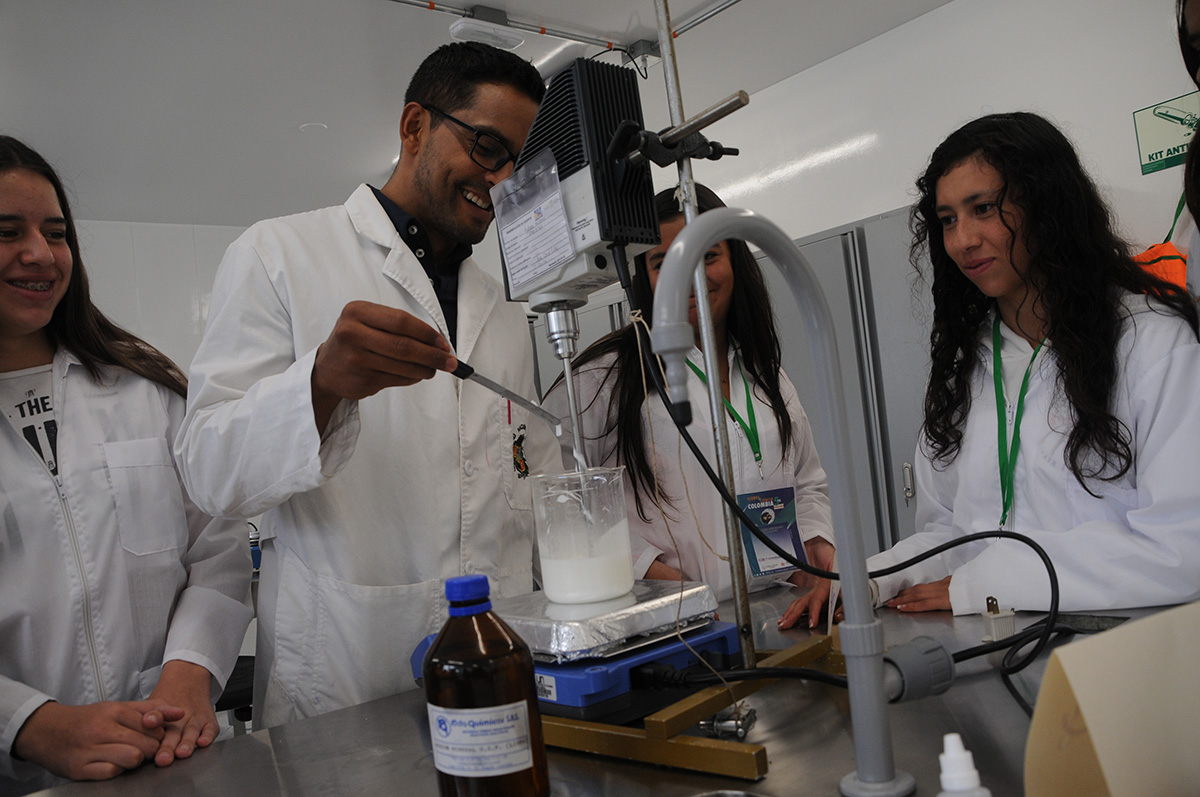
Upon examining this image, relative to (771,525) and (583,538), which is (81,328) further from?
(771,525)

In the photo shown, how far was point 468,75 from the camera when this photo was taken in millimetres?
1402

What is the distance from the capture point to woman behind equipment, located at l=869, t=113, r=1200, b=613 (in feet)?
3.78

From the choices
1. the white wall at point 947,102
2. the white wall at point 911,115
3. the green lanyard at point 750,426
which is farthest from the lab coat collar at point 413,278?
the white wall at point 911,115

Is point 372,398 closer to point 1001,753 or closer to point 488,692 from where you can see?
point 488,692

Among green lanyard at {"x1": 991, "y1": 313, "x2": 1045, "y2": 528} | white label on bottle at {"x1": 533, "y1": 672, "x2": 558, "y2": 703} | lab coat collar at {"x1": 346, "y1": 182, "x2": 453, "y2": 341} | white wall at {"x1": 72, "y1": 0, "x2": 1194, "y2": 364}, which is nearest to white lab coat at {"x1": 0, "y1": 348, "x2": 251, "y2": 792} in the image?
lab coat collar at {"x1": 346, "y1": 182, "x2": 453, "y2": 341}

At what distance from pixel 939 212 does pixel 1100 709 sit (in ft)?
4.09

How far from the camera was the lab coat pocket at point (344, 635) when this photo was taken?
124cm

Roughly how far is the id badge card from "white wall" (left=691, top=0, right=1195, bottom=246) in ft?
7.93

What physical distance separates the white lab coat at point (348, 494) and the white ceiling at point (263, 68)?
7.27ft

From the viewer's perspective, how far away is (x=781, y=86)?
4.45 meters

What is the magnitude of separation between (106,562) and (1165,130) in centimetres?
349

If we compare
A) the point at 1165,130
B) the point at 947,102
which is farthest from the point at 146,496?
the point at 947,102

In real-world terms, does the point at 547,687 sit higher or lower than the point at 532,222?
lower

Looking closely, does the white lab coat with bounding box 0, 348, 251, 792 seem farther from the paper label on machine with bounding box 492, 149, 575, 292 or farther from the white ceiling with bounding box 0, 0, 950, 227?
the white ceiling with bounding box 0, 0, 950, 227
